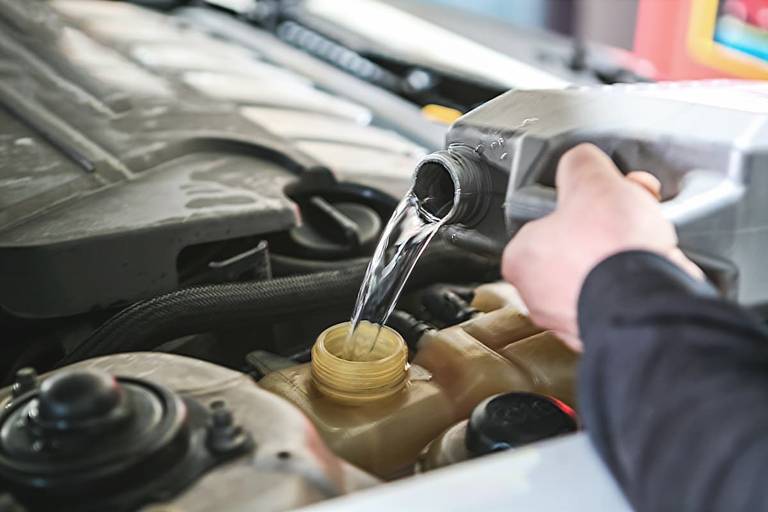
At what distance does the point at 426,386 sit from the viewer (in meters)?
0.95

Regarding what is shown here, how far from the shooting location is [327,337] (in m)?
0.94

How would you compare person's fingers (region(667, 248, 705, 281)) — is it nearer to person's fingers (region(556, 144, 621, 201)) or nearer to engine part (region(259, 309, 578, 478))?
person's fingers (region(556, 144, 621, 201))

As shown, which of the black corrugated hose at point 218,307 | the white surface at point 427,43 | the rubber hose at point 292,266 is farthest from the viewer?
the white surface at point 427,43

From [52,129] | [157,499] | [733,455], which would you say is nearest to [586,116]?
[733,455]

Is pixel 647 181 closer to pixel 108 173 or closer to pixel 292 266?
pixel 292 266

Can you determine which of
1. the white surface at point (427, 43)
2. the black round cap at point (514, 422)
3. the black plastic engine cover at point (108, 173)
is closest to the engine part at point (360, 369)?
the black round cap at point (514, 422)

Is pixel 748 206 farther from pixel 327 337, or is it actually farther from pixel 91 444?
pixel 91 444

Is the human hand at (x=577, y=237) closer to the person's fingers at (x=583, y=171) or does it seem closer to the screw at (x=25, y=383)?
the person's fingers at (x=583, y=171)

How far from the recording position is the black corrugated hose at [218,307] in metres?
0.99

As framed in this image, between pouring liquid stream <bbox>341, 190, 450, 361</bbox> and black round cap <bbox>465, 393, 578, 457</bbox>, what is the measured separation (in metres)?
0.16

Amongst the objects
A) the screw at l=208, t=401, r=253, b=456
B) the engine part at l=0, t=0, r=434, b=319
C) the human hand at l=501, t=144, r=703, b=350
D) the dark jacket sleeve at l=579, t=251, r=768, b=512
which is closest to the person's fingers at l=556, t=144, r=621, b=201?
the human hand at l=501, t=144, r=703, b=350

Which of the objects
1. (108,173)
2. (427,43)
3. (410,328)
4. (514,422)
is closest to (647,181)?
(514,422)

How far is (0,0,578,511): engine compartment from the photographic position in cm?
67

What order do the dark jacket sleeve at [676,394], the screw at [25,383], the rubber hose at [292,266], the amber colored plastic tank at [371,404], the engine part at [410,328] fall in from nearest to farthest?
1. the dark jacket sleeve at [676,394]
2. the screw at [25,383]
3. the amber colored plastic tank at [371,404]
4. the engine part at [410,328]
5. the rubber hose at [292,266]
